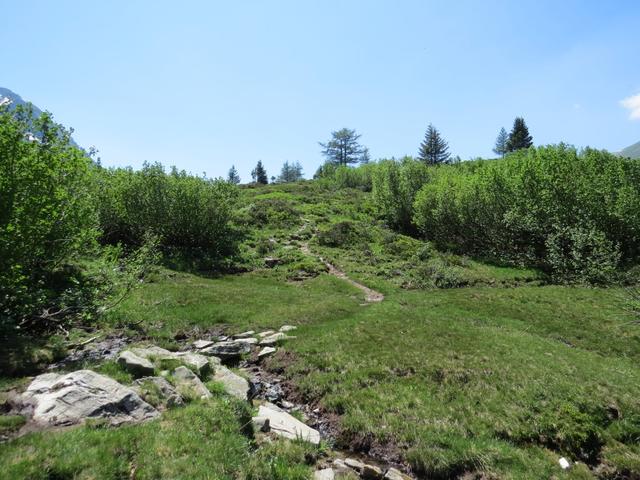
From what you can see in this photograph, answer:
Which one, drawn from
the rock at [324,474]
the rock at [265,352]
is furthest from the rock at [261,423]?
the rock at [265,352]

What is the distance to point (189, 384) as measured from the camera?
39.2ft

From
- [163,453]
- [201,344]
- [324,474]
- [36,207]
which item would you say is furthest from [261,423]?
[36,207]

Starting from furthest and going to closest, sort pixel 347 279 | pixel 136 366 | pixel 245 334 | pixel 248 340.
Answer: pixel 347 279
pixel 245 334
pixel 248 340
pixel 136 366

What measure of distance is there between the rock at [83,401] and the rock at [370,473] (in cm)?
590

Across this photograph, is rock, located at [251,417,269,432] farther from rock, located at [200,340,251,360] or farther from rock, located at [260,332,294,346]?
rock, located at [260,332,294,346]

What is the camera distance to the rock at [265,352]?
1823cm

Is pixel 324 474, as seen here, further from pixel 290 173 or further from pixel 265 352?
pixel 290 173

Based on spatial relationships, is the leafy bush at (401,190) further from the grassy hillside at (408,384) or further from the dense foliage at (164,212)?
the dense foliage at (164,212)

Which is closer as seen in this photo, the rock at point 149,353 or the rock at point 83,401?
the rock at point 83,401

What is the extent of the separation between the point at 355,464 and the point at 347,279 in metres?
27.7

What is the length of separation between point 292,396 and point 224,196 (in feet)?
117

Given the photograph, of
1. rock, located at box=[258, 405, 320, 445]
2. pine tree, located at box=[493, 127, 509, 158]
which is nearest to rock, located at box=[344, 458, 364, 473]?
rock, located at box=[258, 405, 320, 445]

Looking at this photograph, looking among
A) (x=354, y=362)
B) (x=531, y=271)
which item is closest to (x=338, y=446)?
(x=354, y=362)

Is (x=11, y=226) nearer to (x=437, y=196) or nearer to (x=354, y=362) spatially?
(x=354, y=362)
